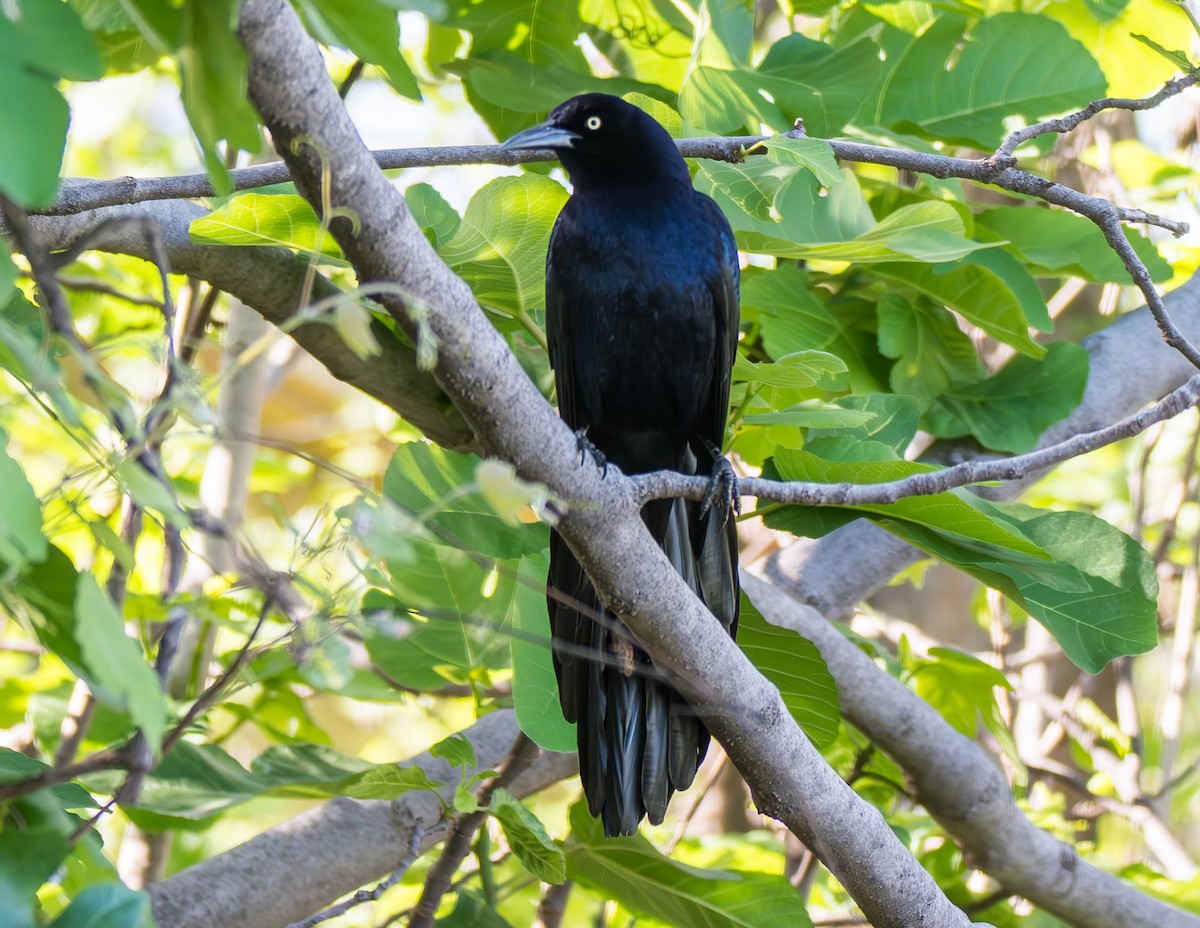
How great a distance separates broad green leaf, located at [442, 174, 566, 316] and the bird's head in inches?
18.0

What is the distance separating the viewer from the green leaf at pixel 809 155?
129 cm

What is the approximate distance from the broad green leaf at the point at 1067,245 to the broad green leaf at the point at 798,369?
94 cm

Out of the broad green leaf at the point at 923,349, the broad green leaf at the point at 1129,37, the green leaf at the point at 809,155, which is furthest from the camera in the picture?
the broad green leaf at the point at 1129,37

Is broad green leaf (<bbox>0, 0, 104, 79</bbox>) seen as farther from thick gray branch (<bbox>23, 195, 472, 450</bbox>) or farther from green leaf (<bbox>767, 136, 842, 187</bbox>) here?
thick gray branch (<bbox>23, 195, 472, 450</bbox>)

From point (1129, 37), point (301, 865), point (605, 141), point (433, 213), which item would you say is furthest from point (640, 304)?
point (1129, 37)

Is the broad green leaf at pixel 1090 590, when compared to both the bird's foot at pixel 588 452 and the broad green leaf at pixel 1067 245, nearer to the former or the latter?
the bird's foot at pixel 588 452

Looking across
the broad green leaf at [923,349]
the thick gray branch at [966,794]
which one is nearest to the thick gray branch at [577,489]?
the thick gray branch at [966,794]

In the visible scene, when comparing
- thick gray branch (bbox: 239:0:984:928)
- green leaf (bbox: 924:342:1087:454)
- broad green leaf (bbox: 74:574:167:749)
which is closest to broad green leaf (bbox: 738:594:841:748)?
thick gray branch (bbox: 239:0:984:928)

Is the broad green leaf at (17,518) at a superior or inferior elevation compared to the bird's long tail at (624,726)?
superior

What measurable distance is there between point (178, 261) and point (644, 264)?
93 cm

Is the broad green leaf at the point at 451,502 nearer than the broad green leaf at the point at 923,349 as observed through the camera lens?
Yes

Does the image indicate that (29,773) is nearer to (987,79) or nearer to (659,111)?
(659,111)

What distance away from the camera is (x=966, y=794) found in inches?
87.6

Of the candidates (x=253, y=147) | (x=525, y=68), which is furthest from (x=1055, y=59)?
(x=253, y=147)
